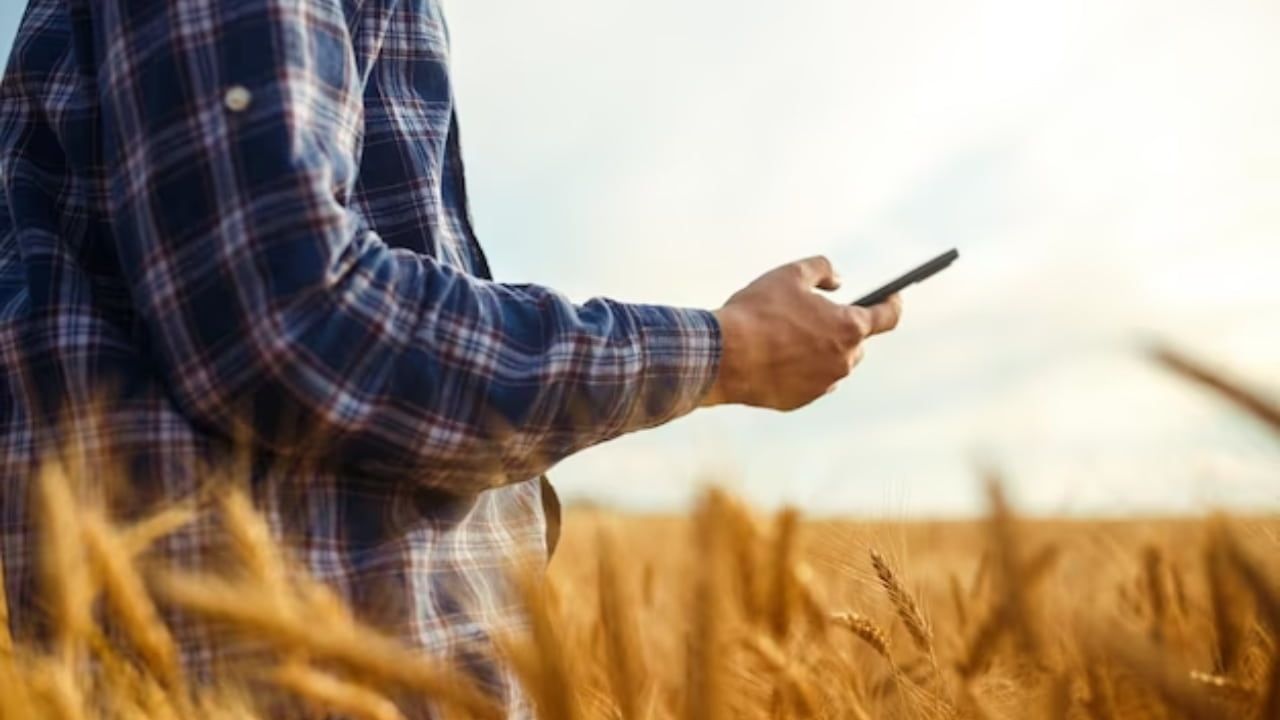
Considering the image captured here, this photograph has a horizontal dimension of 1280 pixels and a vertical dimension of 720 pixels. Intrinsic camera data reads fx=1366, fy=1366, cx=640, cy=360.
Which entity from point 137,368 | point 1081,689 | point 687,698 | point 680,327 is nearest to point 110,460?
point 137,368

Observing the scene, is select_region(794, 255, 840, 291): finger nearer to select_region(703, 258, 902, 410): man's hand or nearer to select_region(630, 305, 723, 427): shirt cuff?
select_region(703, 258, 902, 410): man's hand

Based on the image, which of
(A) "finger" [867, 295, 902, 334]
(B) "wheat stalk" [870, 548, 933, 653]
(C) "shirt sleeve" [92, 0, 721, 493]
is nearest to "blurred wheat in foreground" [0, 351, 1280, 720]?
(B) "wheat stalk" [870, 548, 933, 653]

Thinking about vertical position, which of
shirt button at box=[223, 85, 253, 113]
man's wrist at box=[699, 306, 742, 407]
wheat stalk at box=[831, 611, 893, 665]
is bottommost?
wheat stalk at box=[831, 611, 893, 665]

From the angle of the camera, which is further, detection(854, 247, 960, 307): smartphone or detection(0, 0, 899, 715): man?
detection(854, 247, 960, 307): smartphone

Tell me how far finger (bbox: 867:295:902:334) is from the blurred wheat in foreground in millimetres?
211

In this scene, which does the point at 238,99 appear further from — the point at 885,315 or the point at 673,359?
the point at 885,315

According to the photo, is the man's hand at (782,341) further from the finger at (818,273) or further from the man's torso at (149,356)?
the man's torso at (149,356)

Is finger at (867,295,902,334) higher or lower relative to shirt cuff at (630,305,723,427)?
higher

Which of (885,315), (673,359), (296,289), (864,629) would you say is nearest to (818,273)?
(885,315)

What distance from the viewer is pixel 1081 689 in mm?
974

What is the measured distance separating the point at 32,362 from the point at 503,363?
39 cm

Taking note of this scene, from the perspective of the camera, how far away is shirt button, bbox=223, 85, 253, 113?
1050 mm

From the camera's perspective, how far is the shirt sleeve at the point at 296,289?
40.7 inches

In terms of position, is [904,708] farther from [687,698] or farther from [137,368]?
[137,368]
